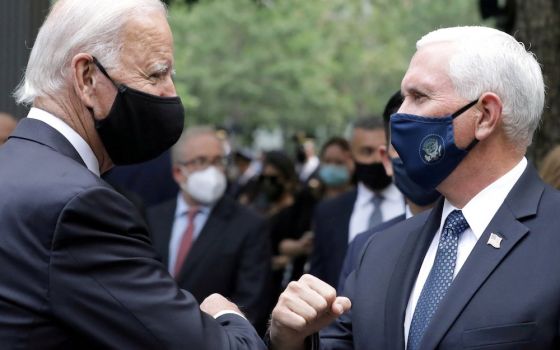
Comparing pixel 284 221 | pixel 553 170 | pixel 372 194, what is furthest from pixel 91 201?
pixel 284 221

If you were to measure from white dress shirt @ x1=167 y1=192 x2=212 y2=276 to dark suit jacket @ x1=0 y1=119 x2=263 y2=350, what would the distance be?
176 inches

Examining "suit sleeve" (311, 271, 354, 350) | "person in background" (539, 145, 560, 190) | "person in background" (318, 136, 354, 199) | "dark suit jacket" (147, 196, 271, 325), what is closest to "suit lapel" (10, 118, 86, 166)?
"suit sleeve" (311, 271, 354, 350)

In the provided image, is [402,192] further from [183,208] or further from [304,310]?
[183,208]

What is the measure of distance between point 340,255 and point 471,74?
3.53 meters

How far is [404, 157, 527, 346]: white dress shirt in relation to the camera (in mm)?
3529

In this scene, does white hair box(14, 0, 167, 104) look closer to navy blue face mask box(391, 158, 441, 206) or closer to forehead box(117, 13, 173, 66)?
forehead box(117, 13, 173, 66)

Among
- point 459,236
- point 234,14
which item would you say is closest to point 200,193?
point 459,236

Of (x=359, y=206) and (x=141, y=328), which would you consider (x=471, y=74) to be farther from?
(x=359, y=206)

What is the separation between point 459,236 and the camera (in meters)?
3.58

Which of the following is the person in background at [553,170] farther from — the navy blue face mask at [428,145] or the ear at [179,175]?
the ear at [179,175]

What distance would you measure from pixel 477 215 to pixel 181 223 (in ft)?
14.8

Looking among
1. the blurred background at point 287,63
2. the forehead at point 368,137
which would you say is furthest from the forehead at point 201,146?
the blurred background at point 287,63

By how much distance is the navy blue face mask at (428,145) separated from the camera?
12.0ft

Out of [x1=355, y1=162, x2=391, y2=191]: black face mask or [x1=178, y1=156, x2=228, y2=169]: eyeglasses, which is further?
[x1=178, y1=156, x2=228, y2=169]: eyeglasses
